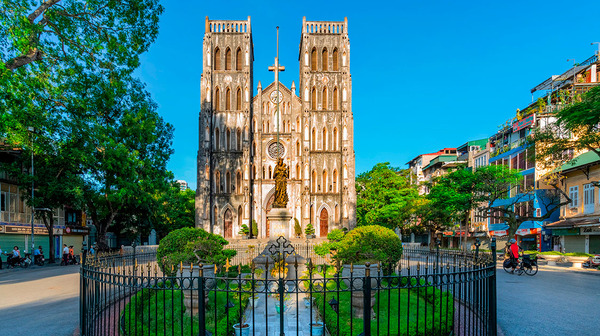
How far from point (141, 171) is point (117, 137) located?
2692 millimetres

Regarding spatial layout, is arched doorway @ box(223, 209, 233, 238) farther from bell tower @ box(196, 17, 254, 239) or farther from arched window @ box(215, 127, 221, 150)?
arched window @ box(215, 127, 221, 150)

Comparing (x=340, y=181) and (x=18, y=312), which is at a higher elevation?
(x=340, y=181)

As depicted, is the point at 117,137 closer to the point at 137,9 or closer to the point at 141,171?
the point at 141,171

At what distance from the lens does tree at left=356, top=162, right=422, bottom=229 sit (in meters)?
41.4

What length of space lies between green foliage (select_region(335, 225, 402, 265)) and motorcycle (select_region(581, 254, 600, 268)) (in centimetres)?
1299

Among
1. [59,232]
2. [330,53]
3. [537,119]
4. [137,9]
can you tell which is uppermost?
[330,53]

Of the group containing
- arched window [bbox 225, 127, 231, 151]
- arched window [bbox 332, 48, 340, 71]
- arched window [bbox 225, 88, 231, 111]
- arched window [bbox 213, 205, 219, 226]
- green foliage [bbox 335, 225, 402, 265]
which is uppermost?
arched window [bbox 332, 48, 340, 71]

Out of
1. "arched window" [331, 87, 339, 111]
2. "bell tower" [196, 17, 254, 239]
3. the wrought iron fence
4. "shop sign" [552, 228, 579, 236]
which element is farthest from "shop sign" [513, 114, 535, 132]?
the wrought iron fence

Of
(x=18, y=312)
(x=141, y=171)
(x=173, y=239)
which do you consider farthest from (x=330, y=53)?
(x=18, y=312)

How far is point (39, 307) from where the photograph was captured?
10.6m

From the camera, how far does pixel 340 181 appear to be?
43125mm

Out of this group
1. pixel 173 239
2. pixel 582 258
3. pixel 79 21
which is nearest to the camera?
pixel 173 239

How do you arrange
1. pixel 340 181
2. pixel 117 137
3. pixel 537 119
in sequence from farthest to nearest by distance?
1. pixel 340 181
2. pixel 537 119
3. pixel 117 137

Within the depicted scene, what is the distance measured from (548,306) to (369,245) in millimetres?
5037
